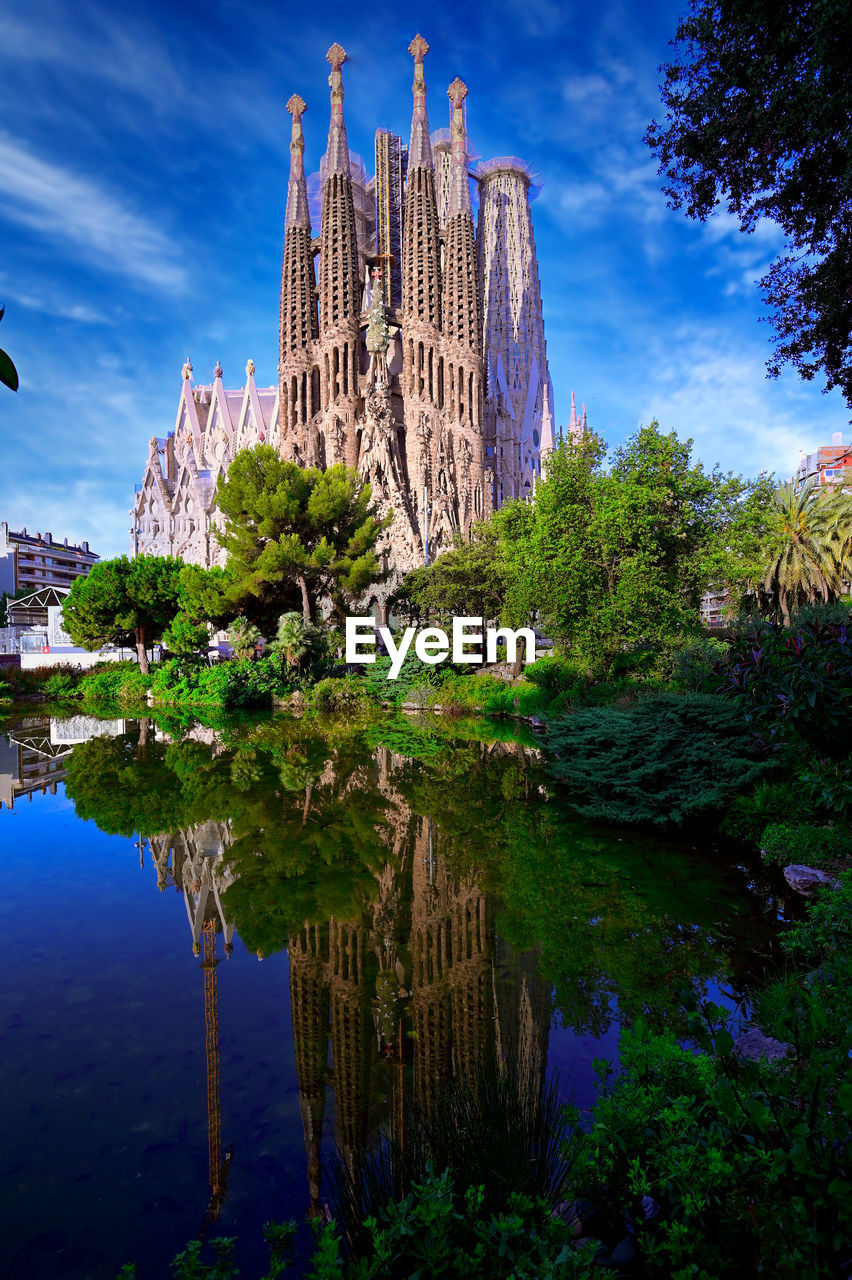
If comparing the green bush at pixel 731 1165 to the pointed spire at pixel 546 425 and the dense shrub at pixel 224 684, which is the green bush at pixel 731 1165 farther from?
the pointed spire at pixel 546 425

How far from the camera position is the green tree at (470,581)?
2450 centimetres

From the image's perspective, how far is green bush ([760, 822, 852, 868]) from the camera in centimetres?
575

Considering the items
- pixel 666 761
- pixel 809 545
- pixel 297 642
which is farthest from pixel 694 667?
pixel 297 642

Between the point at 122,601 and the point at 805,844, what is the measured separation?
27.1m

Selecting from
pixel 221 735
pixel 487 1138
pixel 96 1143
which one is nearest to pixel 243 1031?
pixel 96 1143

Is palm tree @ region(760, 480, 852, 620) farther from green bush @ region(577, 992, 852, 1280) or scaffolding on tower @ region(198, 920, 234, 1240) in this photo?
Answer: green bush @ region(577, 992, 852, 1280)

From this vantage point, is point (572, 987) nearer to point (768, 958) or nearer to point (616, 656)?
point (768, 958)

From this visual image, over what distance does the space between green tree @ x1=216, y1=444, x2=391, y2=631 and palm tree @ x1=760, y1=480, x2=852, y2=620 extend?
14.9 meters

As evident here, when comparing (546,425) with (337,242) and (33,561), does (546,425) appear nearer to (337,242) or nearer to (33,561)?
(337,242)

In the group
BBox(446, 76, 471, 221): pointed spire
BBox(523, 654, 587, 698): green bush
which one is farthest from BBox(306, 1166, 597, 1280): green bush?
BBox(446, 76, 471, 221): pointed spire

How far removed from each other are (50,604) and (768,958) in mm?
43571

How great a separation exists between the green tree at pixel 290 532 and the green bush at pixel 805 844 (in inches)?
774

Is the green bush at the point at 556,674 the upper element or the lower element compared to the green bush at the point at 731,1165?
upper

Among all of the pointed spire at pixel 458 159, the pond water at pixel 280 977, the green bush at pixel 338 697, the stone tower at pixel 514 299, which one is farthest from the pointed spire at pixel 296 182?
the pond water at pixel 280 977
